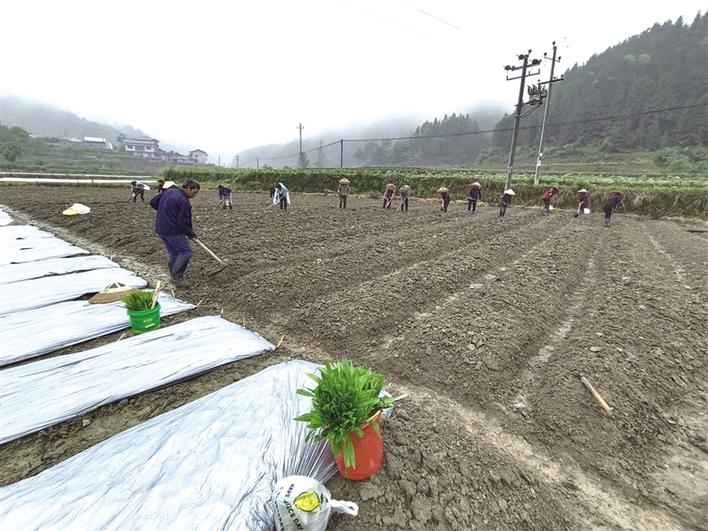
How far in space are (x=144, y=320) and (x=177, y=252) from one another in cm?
210

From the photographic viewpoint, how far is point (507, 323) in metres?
4.83

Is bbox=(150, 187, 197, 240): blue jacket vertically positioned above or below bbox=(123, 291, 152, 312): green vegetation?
above

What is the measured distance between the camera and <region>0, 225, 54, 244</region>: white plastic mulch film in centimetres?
939

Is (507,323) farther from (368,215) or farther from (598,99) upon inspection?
(598,99)

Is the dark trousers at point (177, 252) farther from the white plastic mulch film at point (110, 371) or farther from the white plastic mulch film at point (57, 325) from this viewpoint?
the white plastic mulch film at point (110, 371)

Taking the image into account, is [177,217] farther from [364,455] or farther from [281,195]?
[281,195]

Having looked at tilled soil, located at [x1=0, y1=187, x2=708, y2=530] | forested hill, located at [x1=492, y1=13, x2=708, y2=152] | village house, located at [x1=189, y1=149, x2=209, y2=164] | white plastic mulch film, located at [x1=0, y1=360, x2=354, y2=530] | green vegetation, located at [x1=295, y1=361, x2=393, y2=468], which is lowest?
tilled soil, located at [x1=0, y1=187, x2=708, y2=530]

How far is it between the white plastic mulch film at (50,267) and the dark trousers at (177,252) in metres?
2.09

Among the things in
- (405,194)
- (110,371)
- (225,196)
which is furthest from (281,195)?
(110,371)

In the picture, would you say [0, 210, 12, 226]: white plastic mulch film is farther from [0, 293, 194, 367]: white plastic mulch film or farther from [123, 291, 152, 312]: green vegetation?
[123, 291, 152, 312]: green vegetation

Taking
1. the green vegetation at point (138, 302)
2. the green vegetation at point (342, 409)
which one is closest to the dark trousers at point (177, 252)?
the green vegetation at point (138, 302)

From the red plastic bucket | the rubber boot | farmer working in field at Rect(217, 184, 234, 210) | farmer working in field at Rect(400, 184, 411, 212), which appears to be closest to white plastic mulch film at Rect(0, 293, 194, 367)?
the rubber boot

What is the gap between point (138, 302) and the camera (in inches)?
175

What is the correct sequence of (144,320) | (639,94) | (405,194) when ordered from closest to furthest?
(144,320) → (405,194) → (639,94)
